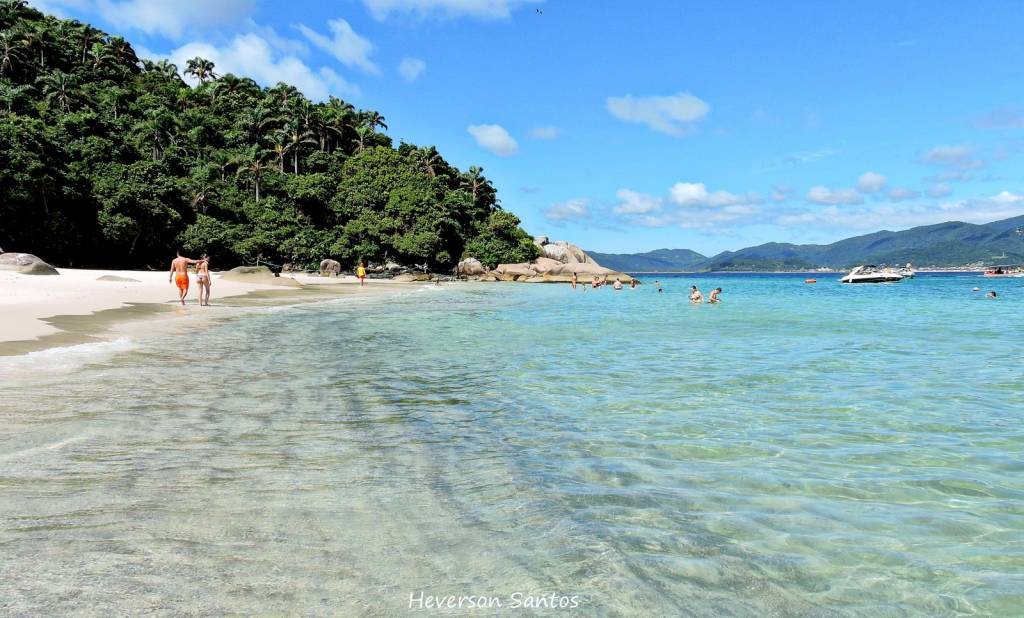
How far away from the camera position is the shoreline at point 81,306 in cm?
1266

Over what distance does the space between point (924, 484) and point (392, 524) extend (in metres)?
4.75

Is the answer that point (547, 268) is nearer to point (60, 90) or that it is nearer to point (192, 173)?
point (192, 173)

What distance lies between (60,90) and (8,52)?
32.9 ft

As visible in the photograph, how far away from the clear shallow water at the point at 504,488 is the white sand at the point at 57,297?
4671 millimetres

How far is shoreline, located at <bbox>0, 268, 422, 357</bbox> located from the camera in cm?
1266

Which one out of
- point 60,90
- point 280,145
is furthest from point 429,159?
point 60,90

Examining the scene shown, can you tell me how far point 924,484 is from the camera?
525 cm

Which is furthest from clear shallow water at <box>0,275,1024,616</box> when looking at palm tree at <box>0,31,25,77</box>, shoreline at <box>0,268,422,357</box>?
palm tree at <box>0,31,25,77</box>

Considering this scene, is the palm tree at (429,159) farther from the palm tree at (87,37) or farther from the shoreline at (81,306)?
the shoreline at (81,306)

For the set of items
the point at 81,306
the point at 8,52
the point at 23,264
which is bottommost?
the point at 81,306

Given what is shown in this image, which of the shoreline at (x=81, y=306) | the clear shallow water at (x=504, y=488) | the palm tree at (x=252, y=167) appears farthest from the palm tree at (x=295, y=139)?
the clear shallow water at (x=504, y=488)

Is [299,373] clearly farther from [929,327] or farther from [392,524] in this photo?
[929,327]

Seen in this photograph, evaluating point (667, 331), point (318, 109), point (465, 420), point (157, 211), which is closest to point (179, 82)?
point (318, 109)

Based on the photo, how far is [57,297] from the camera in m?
21.4
